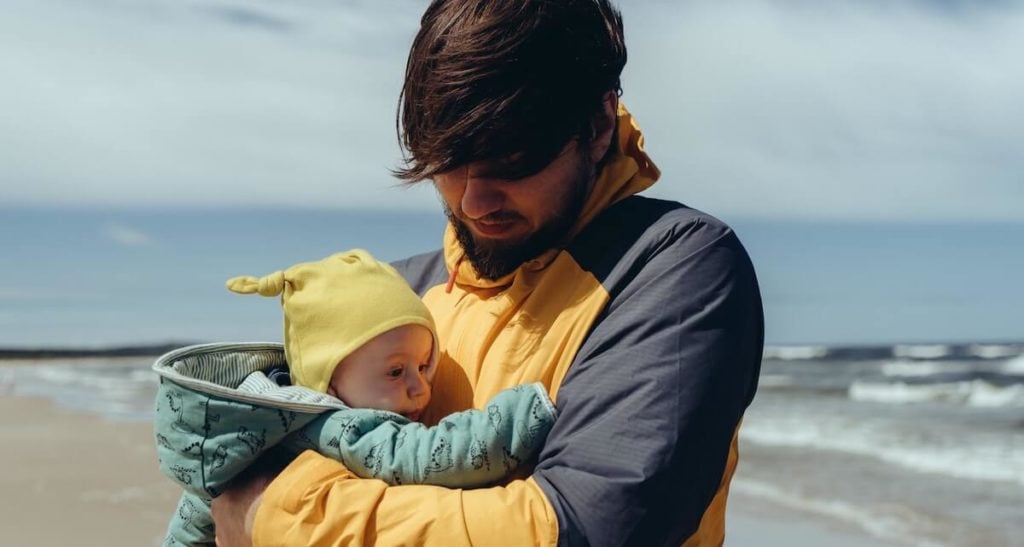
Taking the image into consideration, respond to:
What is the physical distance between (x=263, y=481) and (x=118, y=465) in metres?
8.12

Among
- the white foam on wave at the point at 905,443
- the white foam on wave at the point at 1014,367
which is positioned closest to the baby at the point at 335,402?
the white foam on wave at the point at 905,443

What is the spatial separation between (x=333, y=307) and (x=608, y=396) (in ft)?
2.23

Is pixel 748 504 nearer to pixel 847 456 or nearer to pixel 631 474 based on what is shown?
pixel 847 456

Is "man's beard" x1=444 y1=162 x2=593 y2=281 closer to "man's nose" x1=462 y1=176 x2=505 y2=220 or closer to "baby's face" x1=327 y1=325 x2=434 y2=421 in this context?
"man's nose" x1=462 y1=176 x2=505 y2=220

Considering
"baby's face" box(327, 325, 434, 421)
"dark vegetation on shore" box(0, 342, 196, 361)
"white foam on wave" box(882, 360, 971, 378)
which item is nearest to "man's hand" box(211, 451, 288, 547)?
"baby's face" box(327, 325, 434, 421)

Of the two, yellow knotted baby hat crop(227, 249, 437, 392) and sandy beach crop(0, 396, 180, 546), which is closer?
yellow knotted baby hat crop(227, 249, 437, 392)

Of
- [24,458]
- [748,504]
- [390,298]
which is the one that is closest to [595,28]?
[390,298]

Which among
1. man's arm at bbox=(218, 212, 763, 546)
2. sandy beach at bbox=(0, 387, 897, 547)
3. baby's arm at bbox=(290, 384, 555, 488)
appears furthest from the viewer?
sandy beach at bbox=(0, 387, 897, 547)

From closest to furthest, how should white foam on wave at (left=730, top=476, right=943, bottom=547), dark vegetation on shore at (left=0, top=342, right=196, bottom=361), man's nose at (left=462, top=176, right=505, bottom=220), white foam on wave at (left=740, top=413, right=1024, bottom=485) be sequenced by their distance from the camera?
man's nose at (left=462, top=176, right=505, bottom=220) < white foam on wave at (left=730, top=476, right=943, bottom=547) < white foam on wave at (left=740, top=413, right=1024, bottom=485) < dark vegetation on shore at (left=0, top=342, right=196, bottom=361)

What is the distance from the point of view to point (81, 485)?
878 centimetres

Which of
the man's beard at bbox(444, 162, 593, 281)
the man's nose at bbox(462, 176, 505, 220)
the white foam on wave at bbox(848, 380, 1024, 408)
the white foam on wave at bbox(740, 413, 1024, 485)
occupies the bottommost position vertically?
the white foam on wave at bbox(848, 380, 1024, 408)

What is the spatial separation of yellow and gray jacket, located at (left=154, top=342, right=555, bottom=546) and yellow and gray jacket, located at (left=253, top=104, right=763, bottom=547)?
0.15 feet

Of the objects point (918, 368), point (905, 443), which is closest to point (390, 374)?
point (905, 443)

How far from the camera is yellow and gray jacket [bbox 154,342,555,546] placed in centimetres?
191
